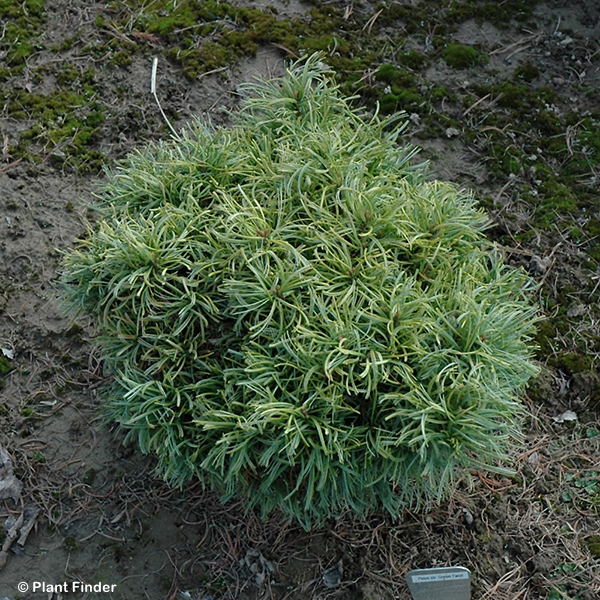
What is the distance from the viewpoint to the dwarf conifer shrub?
2.08 meters

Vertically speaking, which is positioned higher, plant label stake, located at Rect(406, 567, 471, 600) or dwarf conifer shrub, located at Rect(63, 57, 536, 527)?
dwarf conifer shrub, located at Rect(63, 57, 536, 527)

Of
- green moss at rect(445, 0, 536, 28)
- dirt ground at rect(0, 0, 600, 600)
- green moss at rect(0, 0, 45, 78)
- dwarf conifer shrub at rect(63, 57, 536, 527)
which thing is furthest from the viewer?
green moss at rect(445, 0, 536, 28)

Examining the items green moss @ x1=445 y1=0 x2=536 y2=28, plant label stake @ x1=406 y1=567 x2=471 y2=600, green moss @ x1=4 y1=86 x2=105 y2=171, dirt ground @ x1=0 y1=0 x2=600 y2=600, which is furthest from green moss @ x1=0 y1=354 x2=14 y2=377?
green moss @ x1=445 y1=0 x2=536 y2=28

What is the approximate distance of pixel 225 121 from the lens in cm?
387

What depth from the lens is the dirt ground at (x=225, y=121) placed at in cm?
266

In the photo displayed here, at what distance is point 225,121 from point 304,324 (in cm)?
206

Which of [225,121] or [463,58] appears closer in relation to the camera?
[225,121]

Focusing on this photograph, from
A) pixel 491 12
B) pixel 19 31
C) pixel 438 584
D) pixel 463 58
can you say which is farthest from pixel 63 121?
pixel 438 584

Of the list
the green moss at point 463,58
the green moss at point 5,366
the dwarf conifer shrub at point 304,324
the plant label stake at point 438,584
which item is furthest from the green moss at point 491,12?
the plant label stake at point 438,584

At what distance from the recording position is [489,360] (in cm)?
214

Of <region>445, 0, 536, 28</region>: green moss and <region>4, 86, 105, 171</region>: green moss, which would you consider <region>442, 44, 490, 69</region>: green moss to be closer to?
<region>445, 0, 536, 28</region>: green moss

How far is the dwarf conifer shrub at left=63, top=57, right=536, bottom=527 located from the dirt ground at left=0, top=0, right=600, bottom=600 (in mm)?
452

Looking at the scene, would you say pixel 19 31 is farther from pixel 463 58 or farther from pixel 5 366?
pixel 463 58

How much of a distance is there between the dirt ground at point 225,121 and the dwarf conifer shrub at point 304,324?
45 cm
